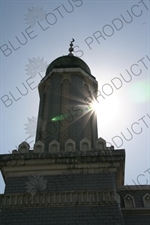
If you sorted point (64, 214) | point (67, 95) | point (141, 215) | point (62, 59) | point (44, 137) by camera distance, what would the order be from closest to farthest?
point (64, 214)
point (141, 215)
point (44, 137)
point (67, 95)
point (62, 59)

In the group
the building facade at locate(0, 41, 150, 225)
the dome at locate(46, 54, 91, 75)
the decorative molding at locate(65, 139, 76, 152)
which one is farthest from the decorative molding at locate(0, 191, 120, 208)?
the dome at locate(46, 54, 91, 75)

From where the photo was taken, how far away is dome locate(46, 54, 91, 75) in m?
15.0

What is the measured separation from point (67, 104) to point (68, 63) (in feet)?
9.04

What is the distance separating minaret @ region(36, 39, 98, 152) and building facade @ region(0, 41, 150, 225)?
0.04m

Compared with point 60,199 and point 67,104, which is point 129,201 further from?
point 67,104

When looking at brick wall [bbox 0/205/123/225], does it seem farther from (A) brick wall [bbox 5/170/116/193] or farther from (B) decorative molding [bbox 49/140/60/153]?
(B) decorative molding [bbox 49/140/60/153]

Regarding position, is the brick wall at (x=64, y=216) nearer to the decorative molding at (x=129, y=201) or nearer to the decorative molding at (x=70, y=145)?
the decorative molding at (x=129, y=201)

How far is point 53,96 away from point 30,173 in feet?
13.5

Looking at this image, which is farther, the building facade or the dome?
the dome

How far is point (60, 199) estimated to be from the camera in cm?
963

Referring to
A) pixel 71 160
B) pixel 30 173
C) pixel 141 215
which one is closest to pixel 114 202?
pixel 141 215

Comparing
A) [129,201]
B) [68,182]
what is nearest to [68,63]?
[68,182]

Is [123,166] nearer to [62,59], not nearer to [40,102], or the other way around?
[40,102]

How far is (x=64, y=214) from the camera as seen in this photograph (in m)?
9.33
